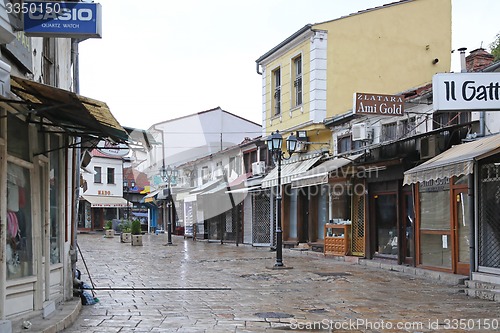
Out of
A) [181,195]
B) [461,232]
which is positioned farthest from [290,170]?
[181,195]

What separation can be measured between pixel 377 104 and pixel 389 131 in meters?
2.94

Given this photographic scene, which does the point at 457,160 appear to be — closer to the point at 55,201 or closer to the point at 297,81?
the point at 55,201

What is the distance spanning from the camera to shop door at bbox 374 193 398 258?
17413 mm

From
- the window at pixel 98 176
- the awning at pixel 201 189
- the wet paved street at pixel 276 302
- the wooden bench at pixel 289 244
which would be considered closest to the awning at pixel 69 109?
the wet paved street at pixel 276 302

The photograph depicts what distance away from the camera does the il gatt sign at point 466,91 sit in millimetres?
9359

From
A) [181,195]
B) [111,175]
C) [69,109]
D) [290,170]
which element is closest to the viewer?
[69,109]

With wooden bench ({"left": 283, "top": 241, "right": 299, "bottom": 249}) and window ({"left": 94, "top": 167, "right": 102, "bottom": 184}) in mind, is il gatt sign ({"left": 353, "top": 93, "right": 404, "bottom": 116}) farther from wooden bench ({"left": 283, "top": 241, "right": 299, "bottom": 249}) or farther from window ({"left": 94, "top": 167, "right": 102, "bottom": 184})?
window ({"left": 94, "top": 167, "right": 102, "bottom": 184})

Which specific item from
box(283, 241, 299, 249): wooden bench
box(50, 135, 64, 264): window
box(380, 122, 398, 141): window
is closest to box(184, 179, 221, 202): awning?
box(283, 241, 299, 249): wooden bench

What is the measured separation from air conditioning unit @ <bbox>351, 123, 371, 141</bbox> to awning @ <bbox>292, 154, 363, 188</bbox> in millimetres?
560

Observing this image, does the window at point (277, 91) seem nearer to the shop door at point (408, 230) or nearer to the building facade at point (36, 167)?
the shop door at point (408, 230)

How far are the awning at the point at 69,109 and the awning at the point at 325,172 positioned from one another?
1099cm

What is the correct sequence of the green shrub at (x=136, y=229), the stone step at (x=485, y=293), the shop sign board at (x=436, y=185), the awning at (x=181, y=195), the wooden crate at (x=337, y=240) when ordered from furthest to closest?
the awning at (x=181, y=195) → the green shrub at (x=136, y=229) → the wooden crate at (x=337, y=240) → the shop sign board at (x=436, y=185) → the stone step at (x=485, y=293)

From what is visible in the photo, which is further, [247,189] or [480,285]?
[247,189]

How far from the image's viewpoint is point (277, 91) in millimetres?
25547
